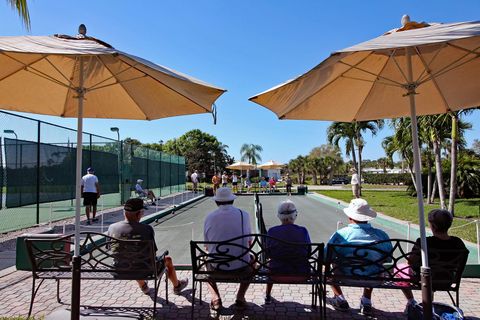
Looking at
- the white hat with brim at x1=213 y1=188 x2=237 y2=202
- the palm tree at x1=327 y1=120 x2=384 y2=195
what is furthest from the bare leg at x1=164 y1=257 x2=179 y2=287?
the palm tree at x1=327 y1=120 x2=384 y2=195

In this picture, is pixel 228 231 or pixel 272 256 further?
pixel 228 231

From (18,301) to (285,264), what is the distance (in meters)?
3.22

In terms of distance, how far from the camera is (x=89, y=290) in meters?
4.62

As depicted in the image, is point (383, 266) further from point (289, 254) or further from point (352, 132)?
point (352, 132)

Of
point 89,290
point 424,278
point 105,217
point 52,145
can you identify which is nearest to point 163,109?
A: point 89,290

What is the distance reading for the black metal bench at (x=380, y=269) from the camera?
329 centimetres

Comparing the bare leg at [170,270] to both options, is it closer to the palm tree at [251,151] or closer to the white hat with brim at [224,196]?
the white hat with brim at [224,196]

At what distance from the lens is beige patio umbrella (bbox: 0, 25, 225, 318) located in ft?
10.1

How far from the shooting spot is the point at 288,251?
11.4ft

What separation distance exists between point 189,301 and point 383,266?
7.39 feet

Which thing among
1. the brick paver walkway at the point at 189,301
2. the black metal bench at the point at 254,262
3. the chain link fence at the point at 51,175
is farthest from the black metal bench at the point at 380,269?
the chain link fence at the point at 51,175

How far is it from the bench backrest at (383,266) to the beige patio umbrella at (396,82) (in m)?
0.30

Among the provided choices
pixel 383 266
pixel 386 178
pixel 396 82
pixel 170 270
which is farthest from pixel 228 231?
pixel 386 178

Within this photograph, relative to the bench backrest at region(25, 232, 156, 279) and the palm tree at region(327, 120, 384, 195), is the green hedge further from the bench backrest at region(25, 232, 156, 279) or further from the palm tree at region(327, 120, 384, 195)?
the bench backrest at region(25, 232, 156, 279)
